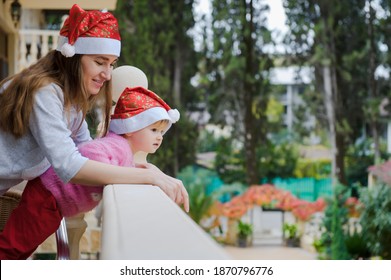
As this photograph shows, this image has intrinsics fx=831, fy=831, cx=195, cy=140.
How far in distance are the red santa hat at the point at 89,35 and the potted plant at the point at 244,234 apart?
7.92 m

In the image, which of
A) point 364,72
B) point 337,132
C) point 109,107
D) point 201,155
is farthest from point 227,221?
point 109,107

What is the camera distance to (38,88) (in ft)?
3.48

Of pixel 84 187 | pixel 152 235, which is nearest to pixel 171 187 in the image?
pixel 84 187

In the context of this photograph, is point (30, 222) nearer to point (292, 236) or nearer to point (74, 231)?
point (74, 231)

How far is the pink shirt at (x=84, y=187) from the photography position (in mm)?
1093

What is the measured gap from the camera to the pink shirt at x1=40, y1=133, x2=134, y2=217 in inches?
43.0

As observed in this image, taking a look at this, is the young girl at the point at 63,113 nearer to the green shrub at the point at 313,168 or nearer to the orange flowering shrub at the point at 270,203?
the orange flowering shrub at the point at 270,203

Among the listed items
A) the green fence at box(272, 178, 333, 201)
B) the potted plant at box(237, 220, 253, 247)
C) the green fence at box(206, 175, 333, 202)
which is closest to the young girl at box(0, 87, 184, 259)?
the potted plant at box(237, 220, 253, 247)

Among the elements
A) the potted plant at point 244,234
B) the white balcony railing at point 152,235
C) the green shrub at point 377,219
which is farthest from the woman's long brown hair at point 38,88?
the potted plant at point 244,234

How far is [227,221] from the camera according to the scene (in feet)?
30.1

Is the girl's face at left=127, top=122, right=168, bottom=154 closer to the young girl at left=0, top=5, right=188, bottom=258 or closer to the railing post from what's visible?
the young girl at left=0, top=5, right=188, bottom=258

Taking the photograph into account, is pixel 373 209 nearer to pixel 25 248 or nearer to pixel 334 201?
pixel 334 201

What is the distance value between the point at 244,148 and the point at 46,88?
8.78 meters

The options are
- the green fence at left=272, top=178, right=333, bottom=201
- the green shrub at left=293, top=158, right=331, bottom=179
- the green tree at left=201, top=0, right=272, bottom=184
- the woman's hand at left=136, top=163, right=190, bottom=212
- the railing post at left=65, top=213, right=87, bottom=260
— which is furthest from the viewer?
the green shrub at left=293, top=158, right=331, bottom=179
